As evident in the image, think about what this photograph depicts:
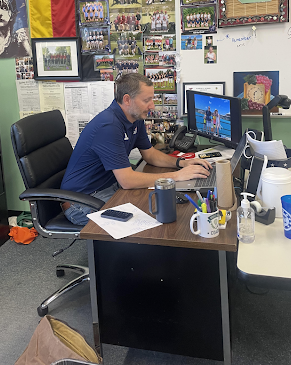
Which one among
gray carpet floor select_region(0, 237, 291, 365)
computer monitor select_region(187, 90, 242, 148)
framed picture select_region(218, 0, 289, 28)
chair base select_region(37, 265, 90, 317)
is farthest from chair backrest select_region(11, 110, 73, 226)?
framed picture select_region(218, 0, 289, 28)

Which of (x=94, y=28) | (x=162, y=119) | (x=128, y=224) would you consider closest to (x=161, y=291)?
(x=128, y=224)

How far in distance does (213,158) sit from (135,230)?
104cm

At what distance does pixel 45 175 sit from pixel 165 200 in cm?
96

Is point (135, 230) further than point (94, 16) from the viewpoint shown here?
No

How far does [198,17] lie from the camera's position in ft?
8.66

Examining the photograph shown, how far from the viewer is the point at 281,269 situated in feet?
3.98

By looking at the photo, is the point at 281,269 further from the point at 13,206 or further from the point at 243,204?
the point at 13,206

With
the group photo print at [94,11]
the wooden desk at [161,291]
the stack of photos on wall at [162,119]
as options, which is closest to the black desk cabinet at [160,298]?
the wooden desk at [161,291]

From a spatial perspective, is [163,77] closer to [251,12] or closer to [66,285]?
[251,12]

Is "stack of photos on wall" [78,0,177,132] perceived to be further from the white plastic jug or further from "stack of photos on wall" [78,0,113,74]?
the white plastic jug

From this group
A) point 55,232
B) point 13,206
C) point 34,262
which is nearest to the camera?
point 55,232

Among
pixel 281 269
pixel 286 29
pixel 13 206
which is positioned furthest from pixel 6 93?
pixel 281 269

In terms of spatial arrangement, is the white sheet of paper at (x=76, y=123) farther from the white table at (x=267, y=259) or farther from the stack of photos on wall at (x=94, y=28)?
the white table at (x=267, y=259)

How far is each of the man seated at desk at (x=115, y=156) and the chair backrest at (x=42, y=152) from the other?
3.4 inches
